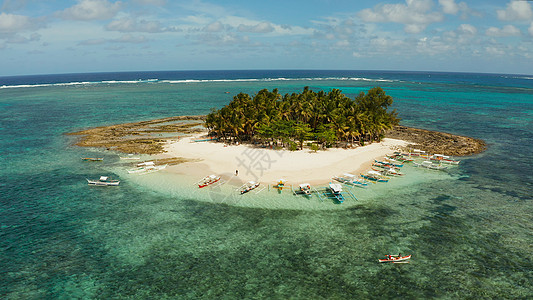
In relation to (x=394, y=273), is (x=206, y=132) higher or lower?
higher

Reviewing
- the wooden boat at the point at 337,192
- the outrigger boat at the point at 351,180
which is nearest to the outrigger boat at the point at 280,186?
the wooden boat at the point at 337,192

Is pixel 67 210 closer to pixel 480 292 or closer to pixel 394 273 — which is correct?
pixel 394 273

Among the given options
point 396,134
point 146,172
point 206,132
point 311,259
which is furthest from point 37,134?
point 396,134

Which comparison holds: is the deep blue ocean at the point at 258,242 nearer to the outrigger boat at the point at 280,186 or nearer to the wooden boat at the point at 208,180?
the wooden boat at the point at 208,180

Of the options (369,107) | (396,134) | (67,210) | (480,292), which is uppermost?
(369,107)

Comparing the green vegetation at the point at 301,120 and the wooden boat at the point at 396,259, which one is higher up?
the green vegetation at the point at 301,120

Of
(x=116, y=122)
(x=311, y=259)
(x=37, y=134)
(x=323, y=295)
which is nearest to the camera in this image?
(x=323, y=295)
